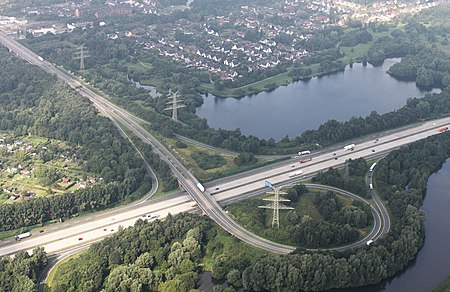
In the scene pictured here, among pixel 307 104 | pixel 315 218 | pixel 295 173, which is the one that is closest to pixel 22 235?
pixel 315 218

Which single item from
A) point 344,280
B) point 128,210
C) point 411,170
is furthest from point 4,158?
point 411,170

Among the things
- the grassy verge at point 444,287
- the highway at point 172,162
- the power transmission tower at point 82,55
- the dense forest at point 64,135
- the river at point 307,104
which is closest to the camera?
the grassy verge at point 444,287

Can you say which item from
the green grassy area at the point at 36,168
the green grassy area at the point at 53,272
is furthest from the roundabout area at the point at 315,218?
the green grassy area at the point at 36,168

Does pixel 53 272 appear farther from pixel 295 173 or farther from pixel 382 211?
pixel 382 211

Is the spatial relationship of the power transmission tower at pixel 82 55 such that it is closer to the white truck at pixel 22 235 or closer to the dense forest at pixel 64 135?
the dense forest at pixel 64 135

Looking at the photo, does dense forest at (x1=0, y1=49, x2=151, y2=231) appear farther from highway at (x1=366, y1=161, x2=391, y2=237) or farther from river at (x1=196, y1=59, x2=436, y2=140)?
highway at (x1=366, y1=161, x2=391, y2=237)

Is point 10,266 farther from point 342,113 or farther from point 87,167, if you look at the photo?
point 342,113
